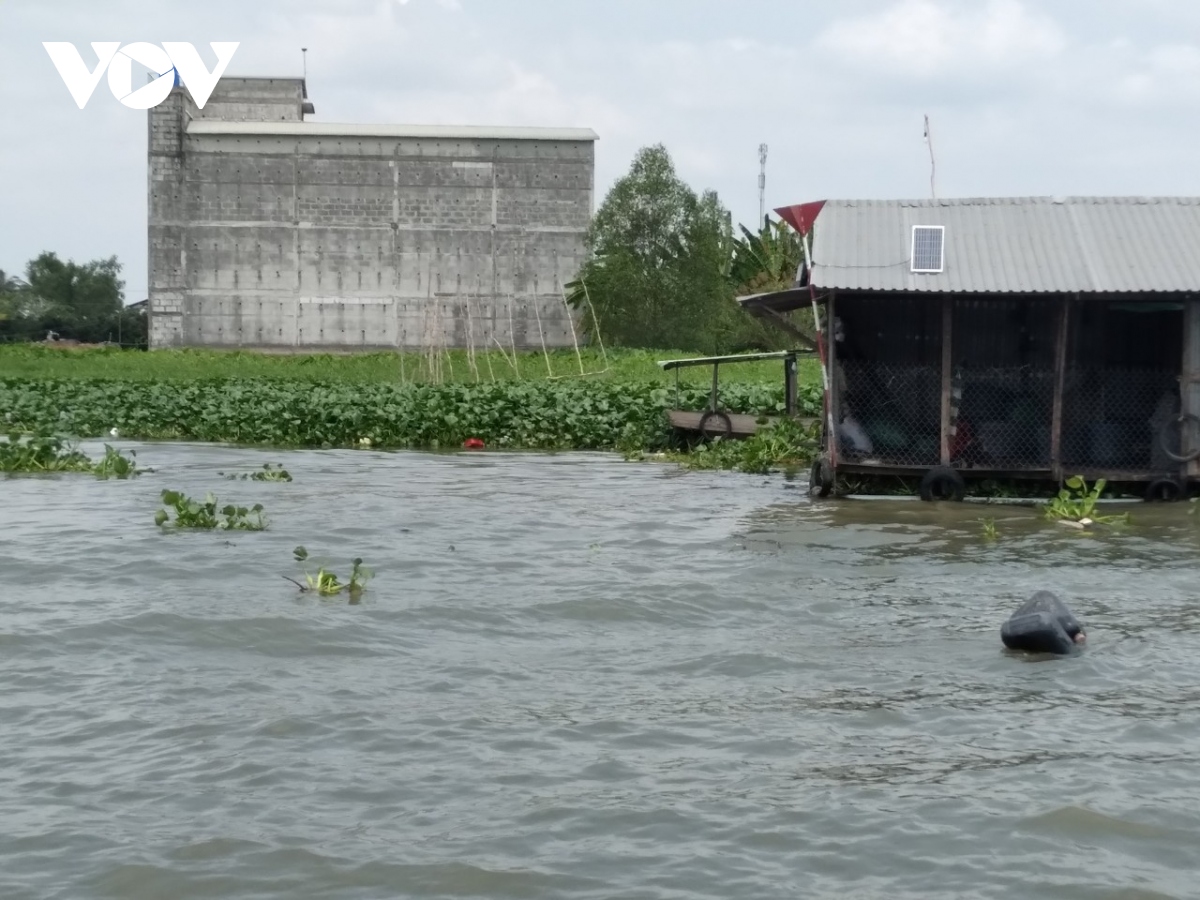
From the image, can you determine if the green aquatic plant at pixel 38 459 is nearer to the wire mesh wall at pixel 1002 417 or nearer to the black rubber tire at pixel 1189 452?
the wire mesh wall at pixel 1002 417

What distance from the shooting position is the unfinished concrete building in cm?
4697

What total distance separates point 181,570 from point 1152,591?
584 cm

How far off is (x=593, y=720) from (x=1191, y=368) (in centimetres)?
904

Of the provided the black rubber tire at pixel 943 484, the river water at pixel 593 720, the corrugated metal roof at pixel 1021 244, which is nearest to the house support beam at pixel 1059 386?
the corrugated metal roof at pixel 1021 244

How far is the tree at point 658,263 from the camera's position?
1842 inches

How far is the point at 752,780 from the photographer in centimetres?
545

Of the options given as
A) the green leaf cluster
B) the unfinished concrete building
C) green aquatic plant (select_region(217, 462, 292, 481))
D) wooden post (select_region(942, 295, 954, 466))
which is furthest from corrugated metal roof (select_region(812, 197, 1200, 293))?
the unfinished concrete building

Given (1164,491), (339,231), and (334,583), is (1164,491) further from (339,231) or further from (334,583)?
(339,231)

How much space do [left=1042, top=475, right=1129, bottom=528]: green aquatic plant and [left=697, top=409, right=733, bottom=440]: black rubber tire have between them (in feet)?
20.0

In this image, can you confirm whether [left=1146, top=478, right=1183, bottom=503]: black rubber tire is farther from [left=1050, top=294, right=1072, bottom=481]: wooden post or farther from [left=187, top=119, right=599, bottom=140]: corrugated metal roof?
[left=187, top=119, right=599, bottom=140]: corrugated metal roof

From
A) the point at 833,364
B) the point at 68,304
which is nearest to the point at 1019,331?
the point at 833,364

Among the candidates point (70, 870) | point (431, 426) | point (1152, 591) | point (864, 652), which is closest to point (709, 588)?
point (864, 652)

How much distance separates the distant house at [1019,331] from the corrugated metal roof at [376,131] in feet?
112

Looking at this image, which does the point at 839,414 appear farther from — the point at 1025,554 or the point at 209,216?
the point at 209,216
